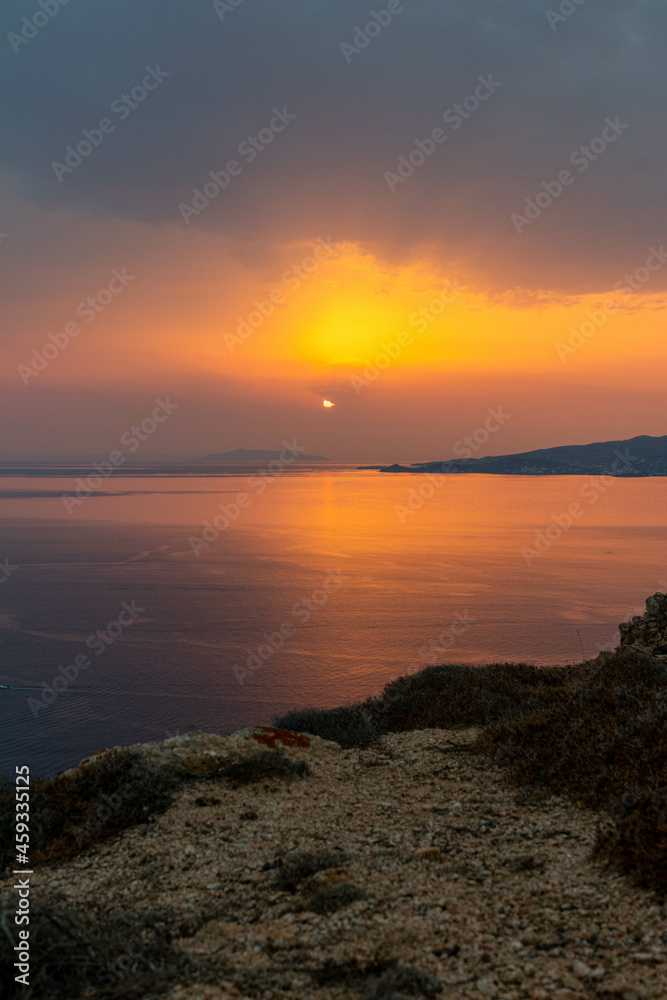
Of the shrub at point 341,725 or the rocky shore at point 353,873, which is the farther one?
the shrub at point 341,725

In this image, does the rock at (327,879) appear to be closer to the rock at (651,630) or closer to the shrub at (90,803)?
the shrub at (90,803)

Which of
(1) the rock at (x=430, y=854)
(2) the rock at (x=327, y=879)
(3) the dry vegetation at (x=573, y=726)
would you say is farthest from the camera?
(1) the rock at (x=430, y=854)

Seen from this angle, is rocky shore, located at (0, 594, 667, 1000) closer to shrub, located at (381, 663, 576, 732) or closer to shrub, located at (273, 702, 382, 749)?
shrub, located at (273, 702, 382, 749)

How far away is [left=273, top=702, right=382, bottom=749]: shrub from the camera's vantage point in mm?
11711

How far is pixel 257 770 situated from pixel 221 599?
24.2 m

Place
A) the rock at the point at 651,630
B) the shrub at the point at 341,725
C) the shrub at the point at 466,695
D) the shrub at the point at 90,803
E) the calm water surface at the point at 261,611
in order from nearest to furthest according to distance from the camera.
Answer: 1. the shrub at the point at 90,803
2. the shrub at the point at 341,725
3. the shrub at the point at 466,695
4. the rock at the point at 651,630
5. the calm water surface at the point at 261,611

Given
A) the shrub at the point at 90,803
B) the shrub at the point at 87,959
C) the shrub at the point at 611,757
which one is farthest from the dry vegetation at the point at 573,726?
the shrub at the point at 90,803

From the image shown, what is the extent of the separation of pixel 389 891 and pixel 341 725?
288 inches

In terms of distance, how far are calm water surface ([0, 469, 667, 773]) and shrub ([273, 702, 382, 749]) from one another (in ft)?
17.2

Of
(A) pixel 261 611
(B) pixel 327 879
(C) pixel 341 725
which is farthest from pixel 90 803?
(A) pixel 261 611

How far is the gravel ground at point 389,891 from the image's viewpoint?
423 cm

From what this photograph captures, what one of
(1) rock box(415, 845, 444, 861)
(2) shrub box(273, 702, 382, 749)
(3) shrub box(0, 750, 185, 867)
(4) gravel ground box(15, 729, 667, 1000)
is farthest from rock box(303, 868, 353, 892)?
(2) shrub box(273, 702, 382, 749)

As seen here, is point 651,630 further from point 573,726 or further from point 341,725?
point 341,725

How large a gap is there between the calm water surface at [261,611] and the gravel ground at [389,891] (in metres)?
9.63
